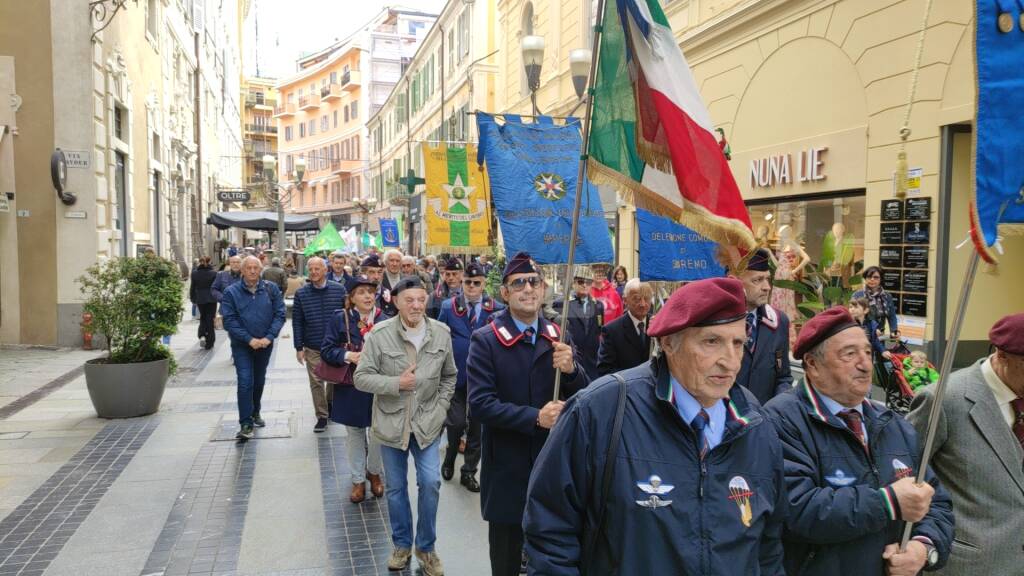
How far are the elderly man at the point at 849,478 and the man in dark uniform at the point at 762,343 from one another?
4.70 feet

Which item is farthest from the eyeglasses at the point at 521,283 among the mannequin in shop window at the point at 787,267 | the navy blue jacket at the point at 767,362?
the mannequin in shop window at the point at 787,267

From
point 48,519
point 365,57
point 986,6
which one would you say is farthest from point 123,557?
point 365,57

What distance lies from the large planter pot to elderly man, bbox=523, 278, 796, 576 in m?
7.95

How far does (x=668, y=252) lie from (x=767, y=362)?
1.07m

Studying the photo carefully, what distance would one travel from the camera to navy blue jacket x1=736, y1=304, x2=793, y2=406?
431cm

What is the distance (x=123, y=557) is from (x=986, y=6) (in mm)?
5644

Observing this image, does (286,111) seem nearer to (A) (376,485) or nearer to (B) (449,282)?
(B) (449,282)

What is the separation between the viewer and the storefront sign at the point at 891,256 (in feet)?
33.7

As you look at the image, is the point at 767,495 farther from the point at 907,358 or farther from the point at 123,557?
the point at 907,358

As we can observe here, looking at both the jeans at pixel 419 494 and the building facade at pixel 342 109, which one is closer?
the jeans at pixel 419 494

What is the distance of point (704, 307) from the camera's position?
2266 millimetres

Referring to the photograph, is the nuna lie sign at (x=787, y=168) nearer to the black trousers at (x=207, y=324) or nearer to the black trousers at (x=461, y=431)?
the black trousers at (x=461, y=431)

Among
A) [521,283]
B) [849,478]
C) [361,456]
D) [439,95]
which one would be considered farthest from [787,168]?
[439,95]

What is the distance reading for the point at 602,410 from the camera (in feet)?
7.30
